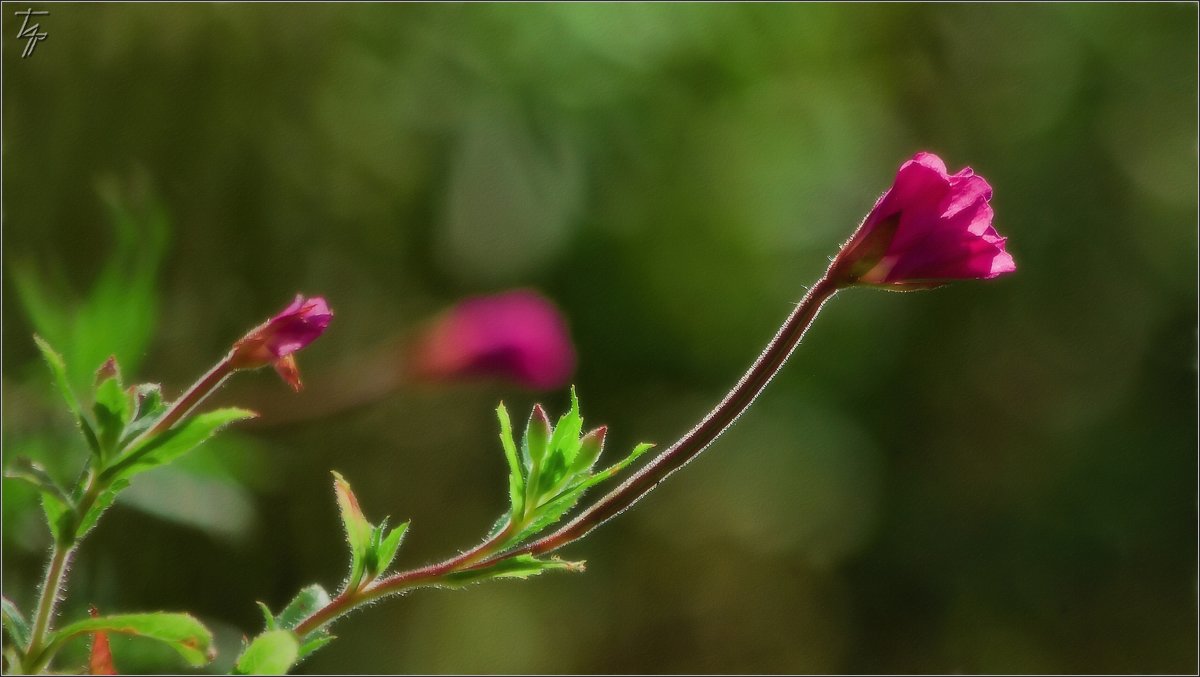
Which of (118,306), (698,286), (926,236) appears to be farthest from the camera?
(698,286)

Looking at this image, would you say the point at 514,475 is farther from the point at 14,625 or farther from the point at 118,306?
the point at 118,306

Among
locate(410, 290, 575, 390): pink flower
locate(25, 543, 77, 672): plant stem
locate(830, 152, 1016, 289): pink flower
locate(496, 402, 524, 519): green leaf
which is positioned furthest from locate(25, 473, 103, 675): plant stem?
locate(410, 290, 575, 390): pink flower

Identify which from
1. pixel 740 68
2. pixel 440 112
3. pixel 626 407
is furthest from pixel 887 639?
pixel 440 112

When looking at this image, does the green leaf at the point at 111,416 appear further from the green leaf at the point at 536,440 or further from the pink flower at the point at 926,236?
the pink flower at the point at 926,236

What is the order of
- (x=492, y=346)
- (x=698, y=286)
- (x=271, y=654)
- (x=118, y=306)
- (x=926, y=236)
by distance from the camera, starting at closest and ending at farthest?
1. (x=271, y=654)
2. (x=926, y=236)
3. (x=118, y=306)
4. (x=492, y=346)
5. (x=698, y=286)

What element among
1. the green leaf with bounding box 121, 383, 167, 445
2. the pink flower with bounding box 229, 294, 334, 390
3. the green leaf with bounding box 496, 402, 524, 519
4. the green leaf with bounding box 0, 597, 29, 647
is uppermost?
the pink flower with bounding box 229, 294, 334, 390

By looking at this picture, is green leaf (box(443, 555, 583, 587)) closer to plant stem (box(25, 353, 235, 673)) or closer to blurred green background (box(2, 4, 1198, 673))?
plant stem (box(25, 353, 235, 673))

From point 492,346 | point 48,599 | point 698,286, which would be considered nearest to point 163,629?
point 48,599
